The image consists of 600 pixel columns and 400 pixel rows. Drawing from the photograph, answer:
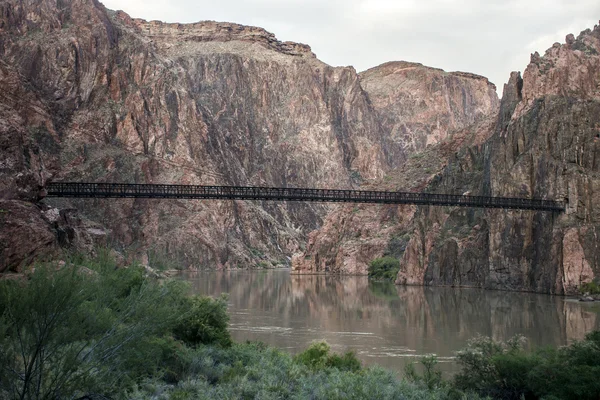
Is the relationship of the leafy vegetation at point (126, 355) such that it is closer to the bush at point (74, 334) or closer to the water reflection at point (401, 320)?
the bush at point (74, 334)

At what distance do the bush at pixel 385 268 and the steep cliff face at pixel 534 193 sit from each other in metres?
6.93

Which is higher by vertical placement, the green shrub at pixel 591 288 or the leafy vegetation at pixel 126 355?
the leafy vegetation at pixel 126 355

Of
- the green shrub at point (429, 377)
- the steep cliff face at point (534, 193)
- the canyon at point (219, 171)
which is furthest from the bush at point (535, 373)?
the steep cliff face at point (534, 193)

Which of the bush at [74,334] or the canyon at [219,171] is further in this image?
the canyon at [219,171]

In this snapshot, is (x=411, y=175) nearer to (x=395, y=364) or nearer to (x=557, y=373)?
(x=395, y=364)

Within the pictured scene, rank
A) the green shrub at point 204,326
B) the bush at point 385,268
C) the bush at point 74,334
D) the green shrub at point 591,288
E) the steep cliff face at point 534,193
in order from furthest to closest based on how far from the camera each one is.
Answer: the bush at point 385,268, the steep cliff face at point 534,193, the green shrub at point 591,288, the green shrub at point 204,326, the bush at point 74,334

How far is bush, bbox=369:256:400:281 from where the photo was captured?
324ft

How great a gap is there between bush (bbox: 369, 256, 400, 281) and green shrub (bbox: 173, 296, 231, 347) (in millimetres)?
72868

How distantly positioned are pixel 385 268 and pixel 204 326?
257 feet

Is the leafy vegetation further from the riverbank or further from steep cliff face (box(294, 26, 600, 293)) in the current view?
steep cliff face (box(294, 26, 600, 293))

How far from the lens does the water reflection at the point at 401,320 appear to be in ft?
109

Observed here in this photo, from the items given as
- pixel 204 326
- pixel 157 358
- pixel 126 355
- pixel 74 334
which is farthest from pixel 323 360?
pixel 74 334

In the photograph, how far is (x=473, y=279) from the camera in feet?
263

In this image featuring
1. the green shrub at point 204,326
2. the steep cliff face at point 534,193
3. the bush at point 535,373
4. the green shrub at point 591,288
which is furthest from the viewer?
the steep cliff face at point 534,193
